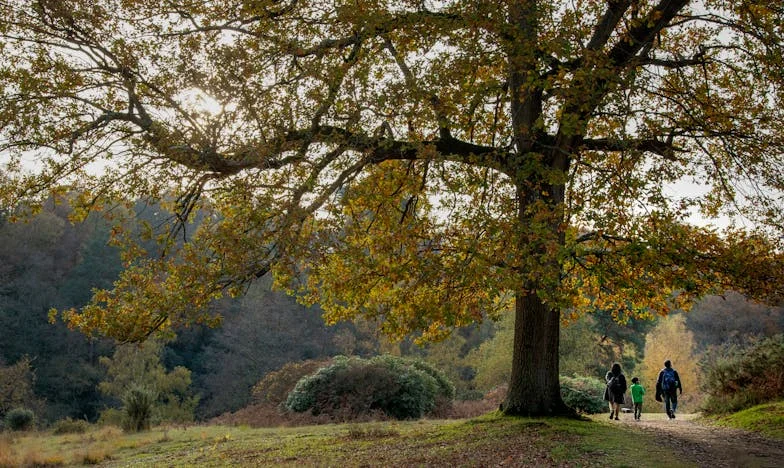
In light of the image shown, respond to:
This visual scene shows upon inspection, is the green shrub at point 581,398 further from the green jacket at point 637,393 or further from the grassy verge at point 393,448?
the grassy verge at point 393,448

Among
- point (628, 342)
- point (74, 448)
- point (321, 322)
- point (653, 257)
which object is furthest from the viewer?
point (321, 322)

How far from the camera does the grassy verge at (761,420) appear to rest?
36.2ft

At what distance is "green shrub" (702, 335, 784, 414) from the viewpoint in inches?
563

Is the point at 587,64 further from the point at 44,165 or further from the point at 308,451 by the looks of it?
the point at 44,165

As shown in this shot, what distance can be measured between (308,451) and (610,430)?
533cm

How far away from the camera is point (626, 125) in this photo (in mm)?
10383

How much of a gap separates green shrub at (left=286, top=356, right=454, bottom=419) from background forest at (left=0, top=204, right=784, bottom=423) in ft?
48.4

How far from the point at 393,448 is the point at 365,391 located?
8707 millimetres

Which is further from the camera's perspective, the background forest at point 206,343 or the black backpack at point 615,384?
the background forest at point 206,343

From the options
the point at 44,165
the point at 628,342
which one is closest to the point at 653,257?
the point at 44,165

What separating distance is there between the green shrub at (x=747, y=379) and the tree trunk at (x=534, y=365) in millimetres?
4762

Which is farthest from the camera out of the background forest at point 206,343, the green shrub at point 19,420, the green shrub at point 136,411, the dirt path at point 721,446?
the background forest at point 206,343

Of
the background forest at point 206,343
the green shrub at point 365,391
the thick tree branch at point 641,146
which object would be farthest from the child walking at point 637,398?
the background forest at point 206,343

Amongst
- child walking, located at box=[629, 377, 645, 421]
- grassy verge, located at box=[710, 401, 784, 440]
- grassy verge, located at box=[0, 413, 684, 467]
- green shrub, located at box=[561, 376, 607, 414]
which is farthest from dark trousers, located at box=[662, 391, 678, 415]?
grassy verge, located at box=[0, 413, 684, 467]
